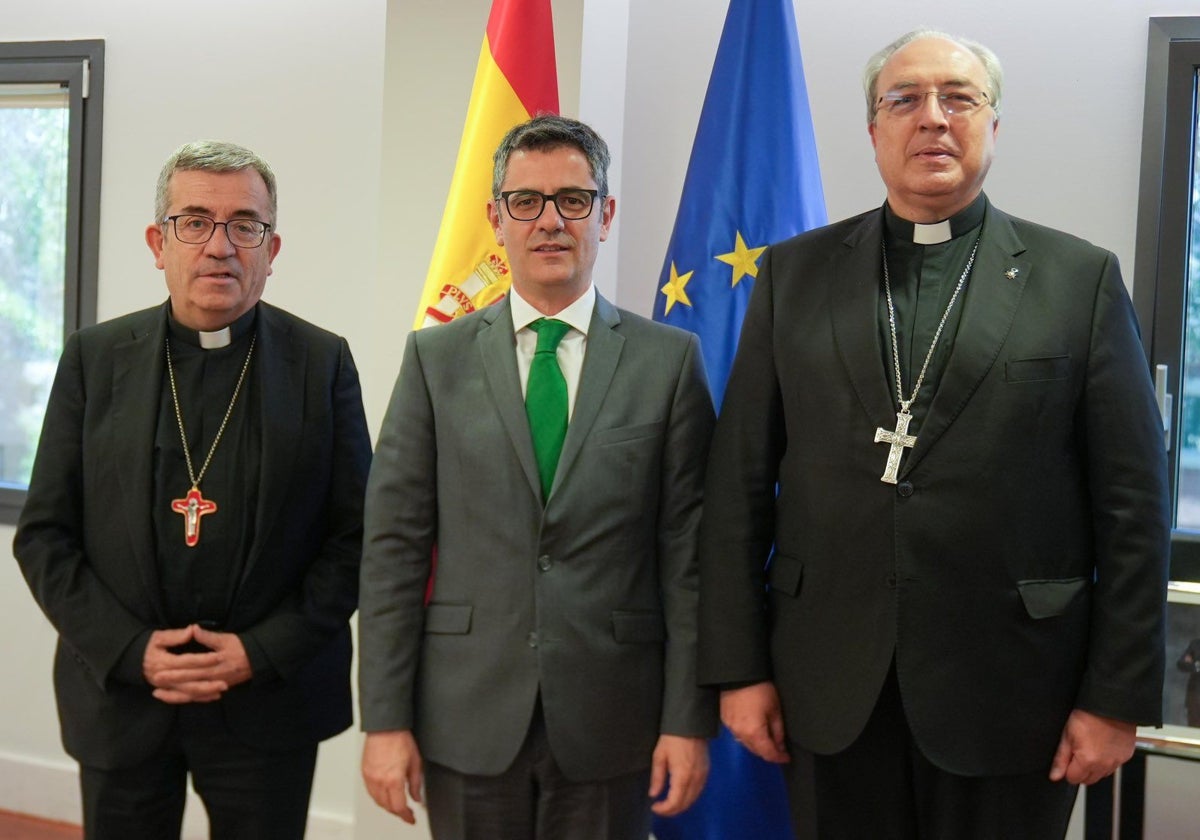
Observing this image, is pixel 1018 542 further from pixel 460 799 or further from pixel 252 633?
pixel 252 633

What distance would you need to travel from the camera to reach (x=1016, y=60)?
303 centimetres

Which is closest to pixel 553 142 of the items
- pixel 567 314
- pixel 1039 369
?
pixel 567 314

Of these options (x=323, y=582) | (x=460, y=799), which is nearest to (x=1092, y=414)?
(x=460, y=799)

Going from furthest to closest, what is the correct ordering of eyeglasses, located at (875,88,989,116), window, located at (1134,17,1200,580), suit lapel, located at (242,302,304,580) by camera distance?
window, located at (1134,17,1200,580) < suit lapel, located at (242,302,304,580) < eyeglasses, located at (875,88,989,116)

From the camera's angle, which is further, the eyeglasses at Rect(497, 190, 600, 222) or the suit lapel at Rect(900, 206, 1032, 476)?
the eyeglasses at Rect(497, 190, 600, 222)

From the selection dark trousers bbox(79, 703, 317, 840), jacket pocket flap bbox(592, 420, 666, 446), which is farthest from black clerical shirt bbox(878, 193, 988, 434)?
dark trousers bbox(79, 703, 317, 840)

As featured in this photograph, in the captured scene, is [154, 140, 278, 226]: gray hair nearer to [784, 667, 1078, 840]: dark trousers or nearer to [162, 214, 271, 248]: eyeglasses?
[162, 214, 271, 248]: eyeglasses

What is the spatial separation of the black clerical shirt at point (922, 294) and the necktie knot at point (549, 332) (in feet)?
1.74

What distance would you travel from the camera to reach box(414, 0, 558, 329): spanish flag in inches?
102

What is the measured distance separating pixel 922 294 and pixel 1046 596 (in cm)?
50

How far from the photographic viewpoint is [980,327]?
1735mm

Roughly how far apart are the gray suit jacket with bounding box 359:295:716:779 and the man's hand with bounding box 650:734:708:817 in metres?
0.02

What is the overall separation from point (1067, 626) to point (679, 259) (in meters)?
1.38

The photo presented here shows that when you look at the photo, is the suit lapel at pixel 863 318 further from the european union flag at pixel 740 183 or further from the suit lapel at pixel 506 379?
the european union flag at pixel 740 183
